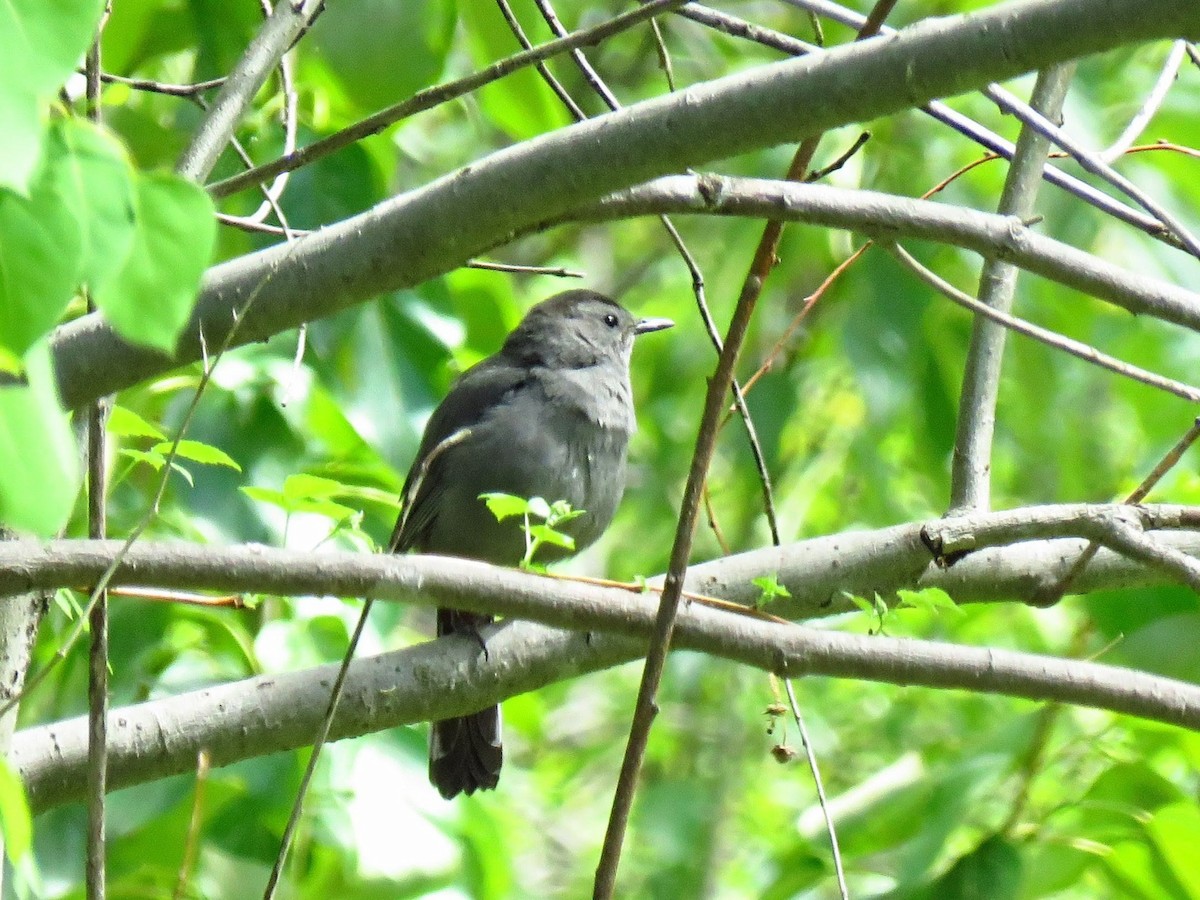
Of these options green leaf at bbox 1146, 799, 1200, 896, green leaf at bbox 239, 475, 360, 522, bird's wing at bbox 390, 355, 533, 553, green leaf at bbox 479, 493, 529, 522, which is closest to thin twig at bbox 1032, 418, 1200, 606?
green leaf at bbox 1146, 799, 1200, 896

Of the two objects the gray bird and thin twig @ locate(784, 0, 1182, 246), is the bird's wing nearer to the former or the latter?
the gray bird

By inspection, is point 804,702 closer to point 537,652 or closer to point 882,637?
point 537,652

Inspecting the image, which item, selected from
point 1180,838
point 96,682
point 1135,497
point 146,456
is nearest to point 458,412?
point 146,456

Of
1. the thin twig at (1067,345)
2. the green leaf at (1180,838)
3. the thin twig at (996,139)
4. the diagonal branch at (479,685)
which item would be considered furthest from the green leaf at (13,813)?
the green leaf at (1180,838)

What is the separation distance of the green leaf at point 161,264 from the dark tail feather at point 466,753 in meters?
3.54

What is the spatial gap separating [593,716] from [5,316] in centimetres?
916

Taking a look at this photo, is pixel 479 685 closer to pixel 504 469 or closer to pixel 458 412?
pixel 504 469

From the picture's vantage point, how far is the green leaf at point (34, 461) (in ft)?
4.07

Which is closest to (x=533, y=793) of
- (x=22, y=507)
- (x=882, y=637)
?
(x=882, y=637)

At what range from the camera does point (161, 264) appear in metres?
1.31

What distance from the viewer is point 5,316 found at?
1249 mm

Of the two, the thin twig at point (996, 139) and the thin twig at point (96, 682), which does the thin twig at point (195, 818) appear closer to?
the thin twig at point (96, 682)

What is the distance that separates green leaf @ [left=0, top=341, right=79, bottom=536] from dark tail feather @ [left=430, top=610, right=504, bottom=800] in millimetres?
3549

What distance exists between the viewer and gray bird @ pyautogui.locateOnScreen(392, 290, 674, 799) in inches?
184
